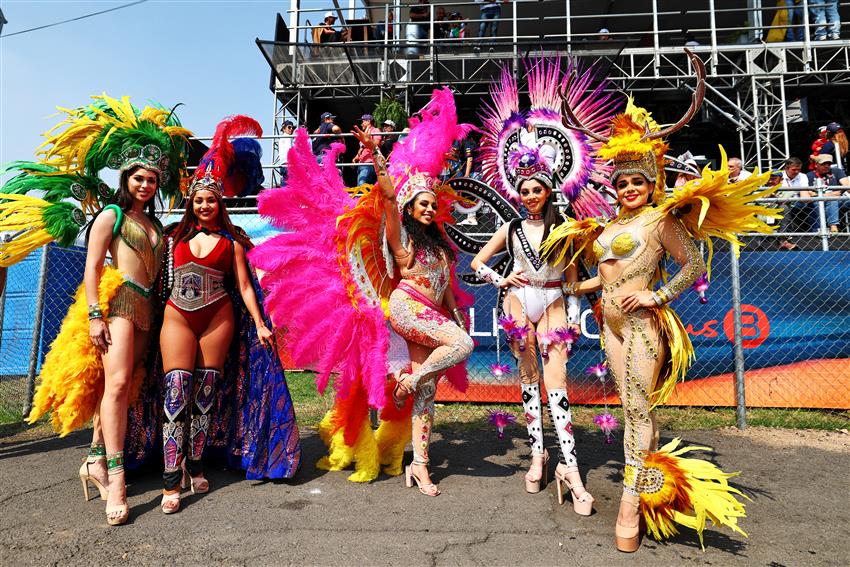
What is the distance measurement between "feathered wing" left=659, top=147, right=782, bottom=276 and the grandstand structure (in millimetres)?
7857

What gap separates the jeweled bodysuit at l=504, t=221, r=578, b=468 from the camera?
10.8ft

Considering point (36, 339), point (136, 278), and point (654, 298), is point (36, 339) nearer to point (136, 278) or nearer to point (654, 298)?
point (136, 278)

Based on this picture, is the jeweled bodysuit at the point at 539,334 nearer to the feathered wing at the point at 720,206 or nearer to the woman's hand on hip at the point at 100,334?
the feathered wing at the point at 720,206

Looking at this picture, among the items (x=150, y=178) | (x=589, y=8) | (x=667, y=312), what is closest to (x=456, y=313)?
(x=667, y=312)

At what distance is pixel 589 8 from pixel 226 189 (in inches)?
512

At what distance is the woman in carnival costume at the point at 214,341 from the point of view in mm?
3178

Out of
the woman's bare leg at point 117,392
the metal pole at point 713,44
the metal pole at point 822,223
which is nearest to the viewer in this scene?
the woman's bare leg at point 117,392

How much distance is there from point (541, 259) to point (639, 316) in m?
0.80

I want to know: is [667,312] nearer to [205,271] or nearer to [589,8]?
[205,271]

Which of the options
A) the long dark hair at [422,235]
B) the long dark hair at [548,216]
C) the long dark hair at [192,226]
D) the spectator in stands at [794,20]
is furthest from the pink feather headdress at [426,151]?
the spectator in stands at [794,20]

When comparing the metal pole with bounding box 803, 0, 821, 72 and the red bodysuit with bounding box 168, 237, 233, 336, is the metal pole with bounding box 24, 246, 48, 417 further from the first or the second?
the metal pole with bounding box 803, 0, 821, 72

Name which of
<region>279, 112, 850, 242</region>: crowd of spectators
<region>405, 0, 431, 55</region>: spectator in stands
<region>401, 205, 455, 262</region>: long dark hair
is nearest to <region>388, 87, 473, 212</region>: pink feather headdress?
<region>401, 205, 455, 262</region>: long dark hair

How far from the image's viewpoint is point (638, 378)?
2707mm

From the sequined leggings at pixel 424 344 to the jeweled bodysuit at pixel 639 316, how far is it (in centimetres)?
97
